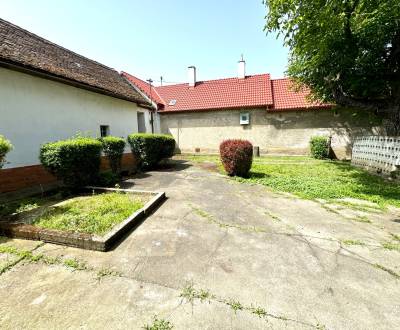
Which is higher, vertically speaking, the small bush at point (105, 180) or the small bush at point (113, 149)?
the small bush at point (113, 149)

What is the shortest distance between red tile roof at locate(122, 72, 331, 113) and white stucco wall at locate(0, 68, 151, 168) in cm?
785

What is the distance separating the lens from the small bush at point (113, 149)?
862 centimetres

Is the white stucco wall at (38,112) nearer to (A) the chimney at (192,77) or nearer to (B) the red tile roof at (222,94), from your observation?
(B) the red tile roof at (222,94)

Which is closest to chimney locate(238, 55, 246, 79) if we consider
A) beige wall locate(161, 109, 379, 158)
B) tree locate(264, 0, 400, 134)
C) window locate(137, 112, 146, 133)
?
beige wall locate(161, 109, 379, 158)

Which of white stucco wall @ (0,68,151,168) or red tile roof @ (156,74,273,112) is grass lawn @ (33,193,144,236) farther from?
red tile roof @ (156,74,273,112)

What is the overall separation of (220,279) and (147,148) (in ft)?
27.6

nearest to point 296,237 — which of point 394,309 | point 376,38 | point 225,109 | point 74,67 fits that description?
point 394,309

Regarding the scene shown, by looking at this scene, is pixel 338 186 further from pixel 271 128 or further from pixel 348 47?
pixel 271 128

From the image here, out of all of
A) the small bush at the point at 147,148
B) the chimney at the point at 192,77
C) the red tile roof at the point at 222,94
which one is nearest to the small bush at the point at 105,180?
the small bush at the point at 147,148

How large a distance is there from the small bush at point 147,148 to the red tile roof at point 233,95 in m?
7.93

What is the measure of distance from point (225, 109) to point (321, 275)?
15.8m

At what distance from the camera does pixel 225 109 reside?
17.4 meters

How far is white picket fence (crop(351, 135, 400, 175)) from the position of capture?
26.1ft

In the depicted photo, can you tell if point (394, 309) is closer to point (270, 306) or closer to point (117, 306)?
point (270, 306)
